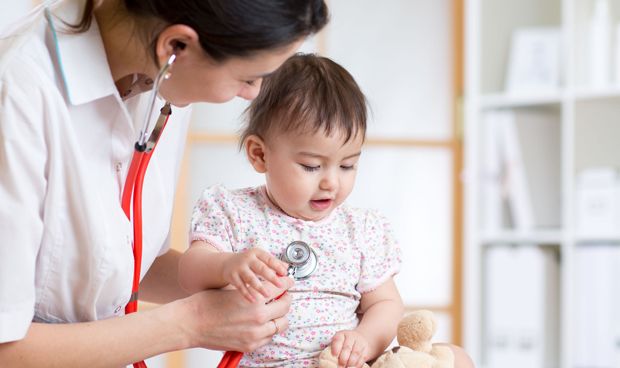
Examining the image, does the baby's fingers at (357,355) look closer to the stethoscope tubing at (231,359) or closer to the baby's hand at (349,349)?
the baby's hand at (349,349)

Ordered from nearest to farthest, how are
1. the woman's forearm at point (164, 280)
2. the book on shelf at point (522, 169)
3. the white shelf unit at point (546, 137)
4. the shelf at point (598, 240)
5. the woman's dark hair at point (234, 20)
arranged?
the woman's dark hair at point (234, 20), the woman's forearm at point (164, 280), the shelf at point (598, 240), the white shelf unit at point (546, 137), the book on shelf at point (522, 169)

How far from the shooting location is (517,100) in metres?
3.85

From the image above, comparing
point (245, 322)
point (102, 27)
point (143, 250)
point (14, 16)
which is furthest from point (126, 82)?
point (14, 16)

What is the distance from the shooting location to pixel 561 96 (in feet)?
12.2

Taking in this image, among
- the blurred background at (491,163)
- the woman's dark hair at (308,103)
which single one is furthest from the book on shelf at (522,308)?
the woman's dark hair at (308,103)

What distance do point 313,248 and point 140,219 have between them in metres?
0.30

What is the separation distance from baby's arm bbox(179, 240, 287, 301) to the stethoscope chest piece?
0.05 m

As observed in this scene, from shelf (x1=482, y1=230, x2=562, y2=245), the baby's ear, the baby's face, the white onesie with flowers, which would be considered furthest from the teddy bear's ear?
shelf (x1=482, y1=230, x2=562, y2=245)

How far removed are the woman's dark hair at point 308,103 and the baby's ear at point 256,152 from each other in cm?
1

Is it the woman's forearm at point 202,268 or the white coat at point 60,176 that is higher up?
the white coat at point 60,176

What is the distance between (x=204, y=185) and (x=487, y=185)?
1.17 meters

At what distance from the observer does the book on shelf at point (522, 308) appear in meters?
3.75

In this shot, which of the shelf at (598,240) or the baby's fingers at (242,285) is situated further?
the shelf at (598,240)

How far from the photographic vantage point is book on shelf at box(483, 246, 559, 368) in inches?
148
